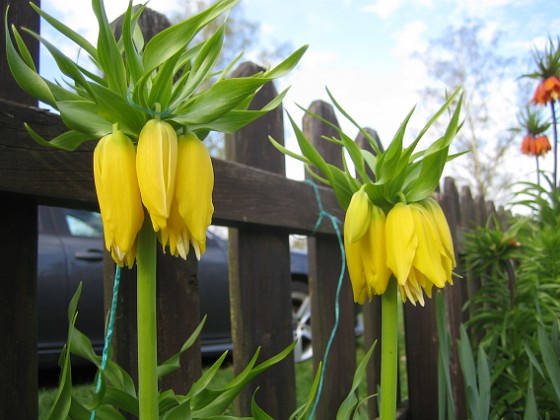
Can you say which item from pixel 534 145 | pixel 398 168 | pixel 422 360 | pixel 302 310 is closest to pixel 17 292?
pixel 398 168

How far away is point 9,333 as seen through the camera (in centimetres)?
80

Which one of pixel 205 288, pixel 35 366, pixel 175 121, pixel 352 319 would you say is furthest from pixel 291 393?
pixel 205 288

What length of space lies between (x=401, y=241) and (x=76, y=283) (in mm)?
2833

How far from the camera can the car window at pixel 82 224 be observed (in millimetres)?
3287

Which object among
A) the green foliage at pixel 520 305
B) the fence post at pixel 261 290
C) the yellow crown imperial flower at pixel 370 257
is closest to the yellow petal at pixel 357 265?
the yellow crown imperial flower at pixel 370 257

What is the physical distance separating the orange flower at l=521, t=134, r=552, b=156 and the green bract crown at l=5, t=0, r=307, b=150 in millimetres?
Answer: 2999

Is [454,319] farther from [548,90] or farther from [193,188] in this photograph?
[193,188]

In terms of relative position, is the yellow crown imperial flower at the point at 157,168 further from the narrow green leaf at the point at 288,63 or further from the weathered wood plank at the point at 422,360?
the weathered wood plank at the point at 422,360

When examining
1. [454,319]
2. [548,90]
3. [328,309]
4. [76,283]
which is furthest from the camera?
[76,283]

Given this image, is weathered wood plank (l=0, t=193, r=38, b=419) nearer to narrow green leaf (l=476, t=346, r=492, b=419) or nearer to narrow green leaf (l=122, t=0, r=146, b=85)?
narrow green leaf (l=122, t=0, r=146, b=85)

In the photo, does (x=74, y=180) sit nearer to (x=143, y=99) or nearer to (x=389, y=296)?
(x=143, y=99)

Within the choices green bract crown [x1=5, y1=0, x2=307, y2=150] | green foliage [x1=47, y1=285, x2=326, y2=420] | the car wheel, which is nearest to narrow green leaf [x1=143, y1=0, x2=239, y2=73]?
green bract crown [x1=5, y1=0, x2=307, y2=150]

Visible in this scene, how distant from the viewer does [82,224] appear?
3322 millimetres

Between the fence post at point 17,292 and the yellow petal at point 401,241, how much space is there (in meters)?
0.52
